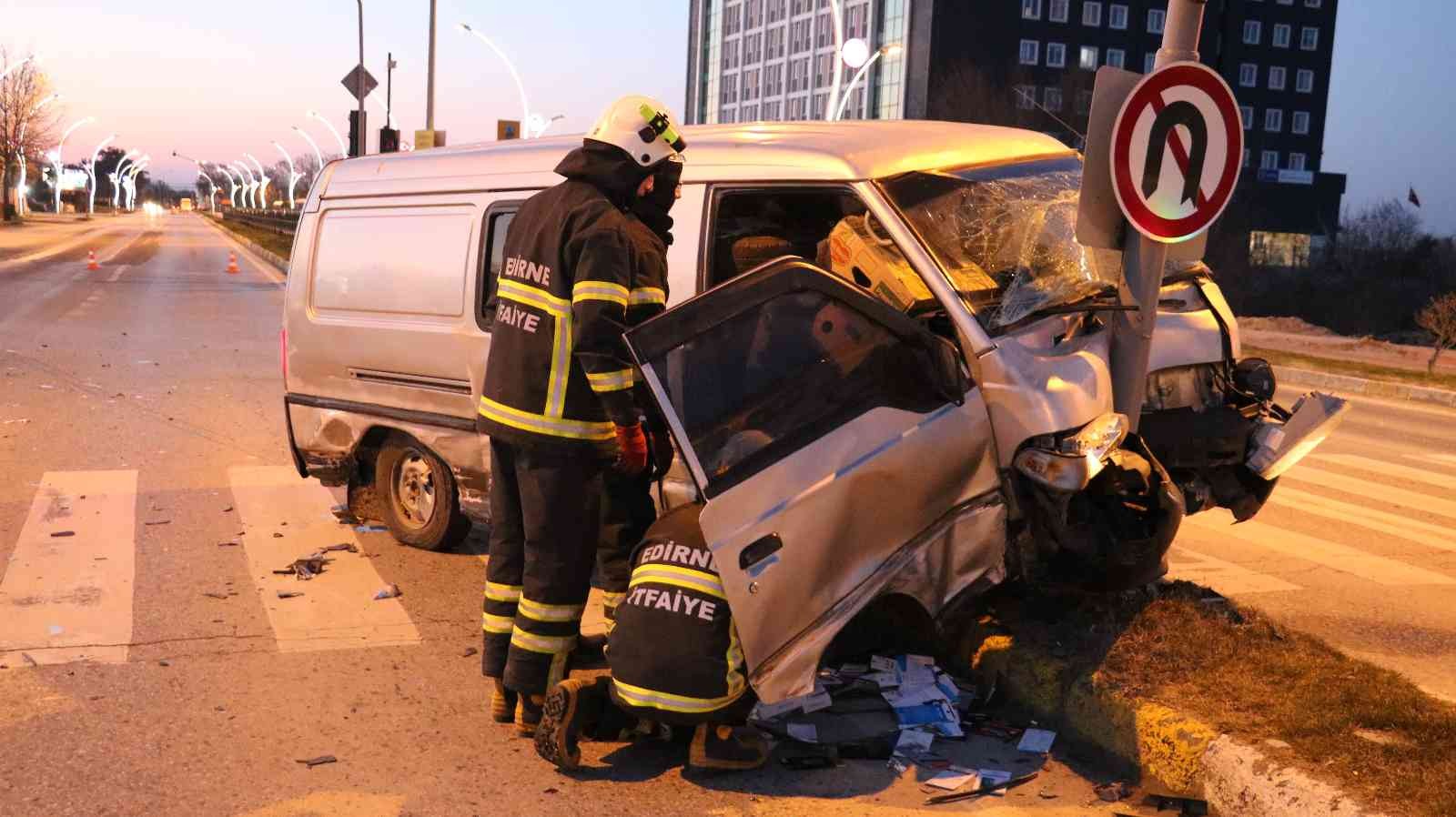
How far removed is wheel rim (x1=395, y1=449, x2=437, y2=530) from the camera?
23.2 feet

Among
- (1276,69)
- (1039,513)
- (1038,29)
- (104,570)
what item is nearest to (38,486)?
(104,570)

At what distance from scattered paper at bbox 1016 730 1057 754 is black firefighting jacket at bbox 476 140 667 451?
172 cm

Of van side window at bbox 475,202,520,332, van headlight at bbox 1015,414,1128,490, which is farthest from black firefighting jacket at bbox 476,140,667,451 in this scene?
van side window at bbox 475,202,520,332

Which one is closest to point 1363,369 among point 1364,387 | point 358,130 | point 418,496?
point 1364,387

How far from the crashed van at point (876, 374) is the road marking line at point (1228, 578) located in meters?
1.39

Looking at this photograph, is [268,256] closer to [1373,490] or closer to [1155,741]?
[1373,490]

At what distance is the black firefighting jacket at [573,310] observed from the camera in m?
4.40

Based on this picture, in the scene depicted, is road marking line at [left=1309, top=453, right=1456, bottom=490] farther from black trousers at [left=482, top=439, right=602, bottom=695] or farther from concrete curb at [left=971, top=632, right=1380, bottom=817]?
black trousers at [left=482, top=439, right=602, bottom=695]

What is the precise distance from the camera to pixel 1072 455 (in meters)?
4.38

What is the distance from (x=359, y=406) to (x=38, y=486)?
2.64 m

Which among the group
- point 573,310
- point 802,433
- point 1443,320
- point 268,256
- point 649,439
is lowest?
point 268,256

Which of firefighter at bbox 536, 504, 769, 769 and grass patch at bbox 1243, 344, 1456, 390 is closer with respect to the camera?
firefighter at bbox 536, 504, 769, 769

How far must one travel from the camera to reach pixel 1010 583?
5.11 metres

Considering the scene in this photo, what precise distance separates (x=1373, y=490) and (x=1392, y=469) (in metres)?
1.23
